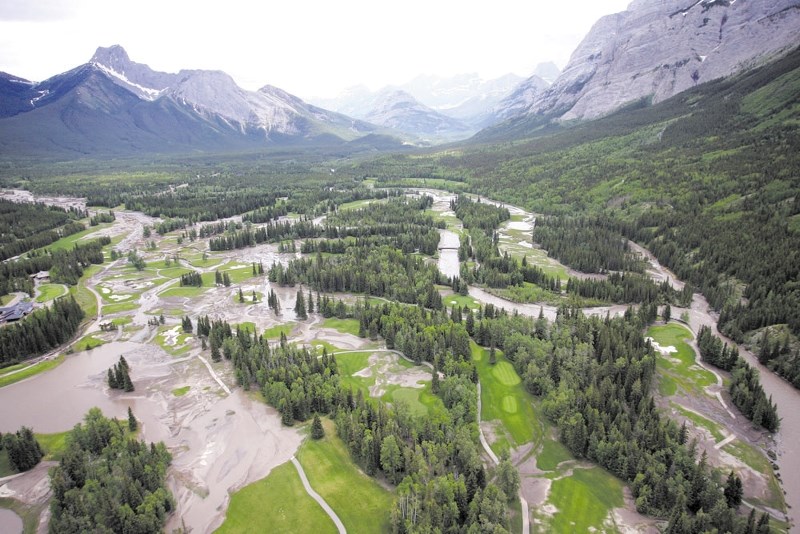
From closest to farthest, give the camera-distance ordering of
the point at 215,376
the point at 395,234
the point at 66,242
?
the point at 215,376, the point at 66,242, the point at 395,234

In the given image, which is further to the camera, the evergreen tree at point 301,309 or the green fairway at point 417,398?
the evergreen tree at point 301,309

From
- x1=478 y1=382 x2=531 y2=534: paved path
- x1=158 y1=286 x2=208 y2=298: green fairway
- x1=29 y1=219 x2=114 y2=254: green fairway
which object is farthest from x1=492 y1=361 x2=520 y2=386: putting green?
x1=29 y1=219 x2=114 y2=254: green fairway

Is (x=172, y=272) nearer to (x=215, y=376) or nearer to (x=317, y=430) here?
(x=215, y=376)

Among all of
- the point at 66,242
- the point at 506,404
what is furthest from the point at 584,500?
the point at 66,242

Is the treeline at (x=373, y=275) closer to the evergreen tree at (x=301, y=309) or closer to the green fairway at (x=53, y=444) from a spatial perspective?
the evergreen tree at (x=301, y=309)

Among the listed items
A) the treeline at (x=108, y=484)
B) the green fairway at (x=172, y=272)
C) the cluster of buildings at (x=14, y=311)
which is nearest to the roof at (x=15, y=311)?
the cluster of buildings at (x=14, y=311)

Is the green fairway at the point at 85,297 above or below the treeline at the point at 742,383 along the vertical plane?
below
